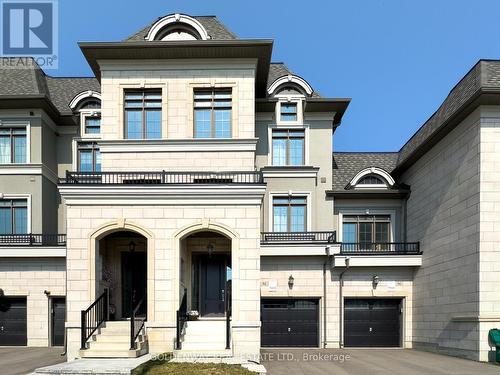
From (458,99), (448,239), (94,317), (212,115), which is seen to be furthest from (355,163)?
(94,317)

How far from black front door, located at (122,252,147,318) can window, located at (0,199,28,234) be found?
654 centimetres

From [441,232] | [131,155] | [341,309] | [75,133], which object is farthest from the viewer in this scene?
[75,133]

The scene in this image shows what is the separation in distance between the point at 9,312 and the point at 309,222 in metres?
13.2

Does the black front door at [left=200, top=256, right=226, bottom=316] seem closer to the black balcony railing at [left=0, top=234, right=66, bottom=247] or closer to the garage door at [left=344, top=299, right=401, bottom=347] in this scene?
the garage door at [left=344, top=299, right=401, bottom=347]

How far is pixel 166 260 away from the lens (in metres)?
13.0

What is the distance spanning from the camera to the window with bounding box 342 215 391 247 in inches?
802

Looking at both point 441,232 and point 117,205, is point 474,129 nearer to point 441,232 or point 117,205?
point 441,232

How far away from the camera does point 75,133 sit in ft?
67.5

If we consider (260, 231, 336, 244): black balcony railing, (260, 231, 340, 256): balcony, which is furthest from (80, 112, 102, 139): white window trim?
(260, 231, 340, 256): balcony

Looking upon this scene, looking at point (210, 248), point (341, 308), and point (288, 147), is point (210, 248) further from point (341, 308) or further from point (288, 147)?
point (341, 308)

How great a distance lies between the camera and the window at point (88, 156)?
20.4 m

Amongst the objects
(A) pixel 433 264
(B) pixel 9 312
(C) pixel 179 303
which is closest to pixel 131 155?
(C) pixel 179 303

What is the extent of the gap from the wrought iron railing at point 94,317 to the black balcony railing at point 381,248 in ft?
31.8

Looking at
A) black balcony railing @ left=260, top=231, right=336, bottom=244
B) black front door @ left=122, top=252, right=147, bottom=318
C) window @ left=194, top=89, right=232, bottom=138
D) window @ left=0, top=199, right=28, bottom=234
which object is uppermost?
window @ left=194, top=89, right=232, bottom=138
